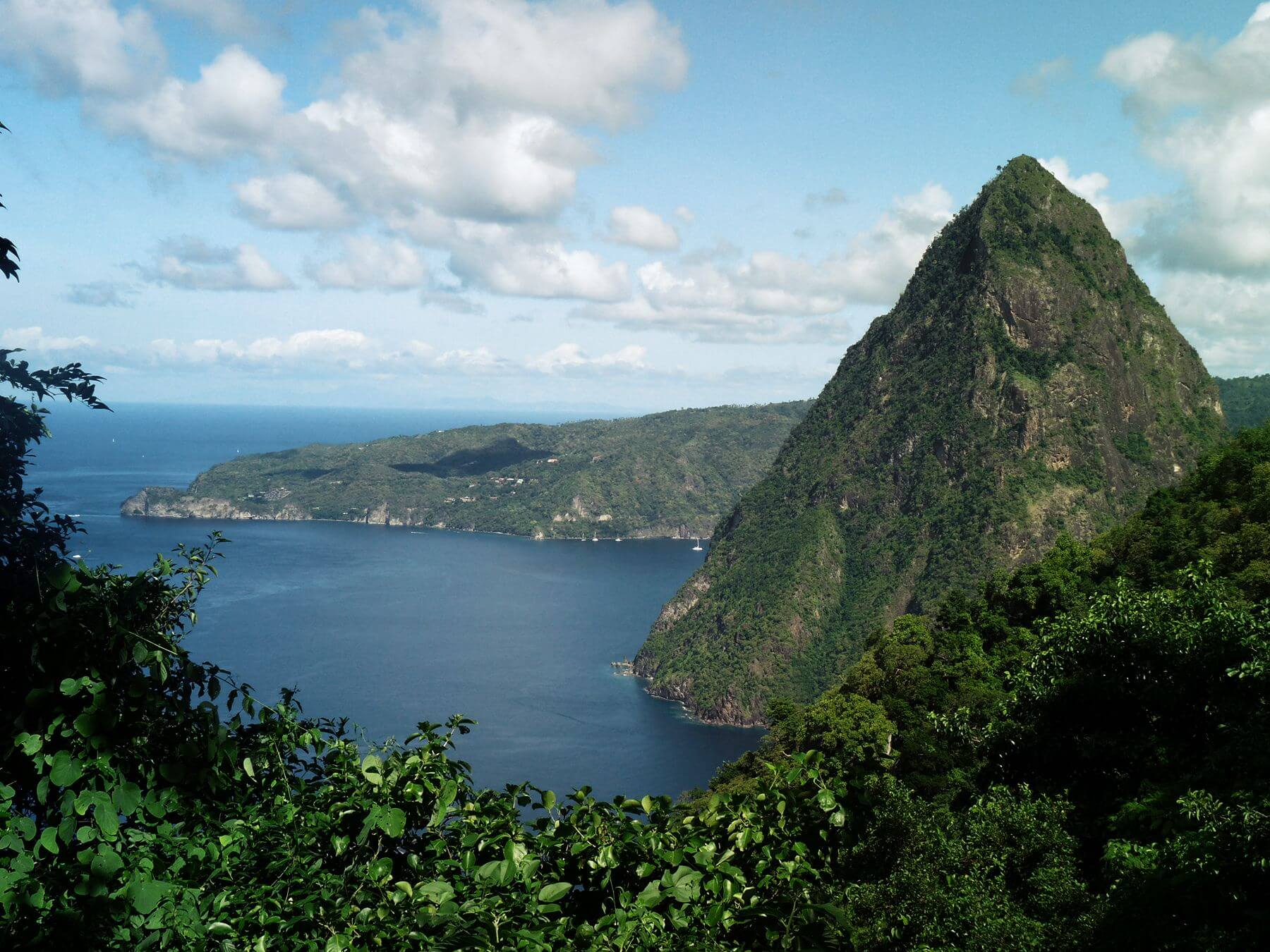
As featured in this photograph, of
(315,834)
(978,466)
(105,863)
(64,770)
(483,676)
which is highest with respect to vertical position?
(978,466)

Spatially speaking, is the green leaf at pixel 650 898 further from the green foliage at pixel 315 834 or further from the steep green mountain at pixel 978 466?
the steep green mountain at pixel 978 466

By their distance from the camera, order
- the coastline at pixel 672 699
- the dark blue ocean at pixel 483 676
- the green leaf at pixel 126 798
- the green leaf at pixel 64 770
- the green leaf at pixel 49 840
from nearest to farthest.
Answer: the green leaf at pixel 49 840
the green leaf at pixel 64 770
the green leaf at pixel 126 798
the dark blue ocean at pixel 483 676
the coastline at pixel 672 699

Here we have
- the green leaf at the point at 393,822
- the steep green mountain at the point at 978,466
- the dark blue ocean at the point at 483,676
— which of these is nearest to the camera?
the green leaf at the point at 393,822

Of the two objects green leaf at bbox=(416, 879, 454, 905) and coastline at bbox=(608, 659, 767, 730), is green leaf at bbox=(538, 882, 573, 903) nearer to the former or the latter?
green leaf at bbox=(416, 879, 454, 905)

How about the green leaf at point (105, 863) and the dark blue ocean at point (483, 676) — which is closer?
the green leaf at point (105, 863)

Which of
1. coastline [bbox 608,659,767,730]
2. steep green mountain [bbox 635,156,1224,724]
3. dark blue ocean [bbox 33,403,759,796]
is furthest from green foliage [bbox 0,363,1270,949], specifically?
steep green mountain [bbox 635,156,1224,724]

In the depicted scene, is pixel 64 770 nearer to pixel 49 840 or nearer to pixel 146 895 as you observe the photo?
pixel 49 840

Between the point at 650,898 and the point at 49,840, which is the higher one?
the point at 49,840

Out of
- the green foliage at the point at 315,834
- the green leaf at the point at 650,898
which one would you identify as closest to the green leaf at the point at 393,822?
the green foliage at the point at 315,834

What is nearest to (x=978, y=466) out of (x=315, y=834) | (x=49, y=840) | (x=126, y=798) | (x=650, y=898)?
(x=315, y=834)
